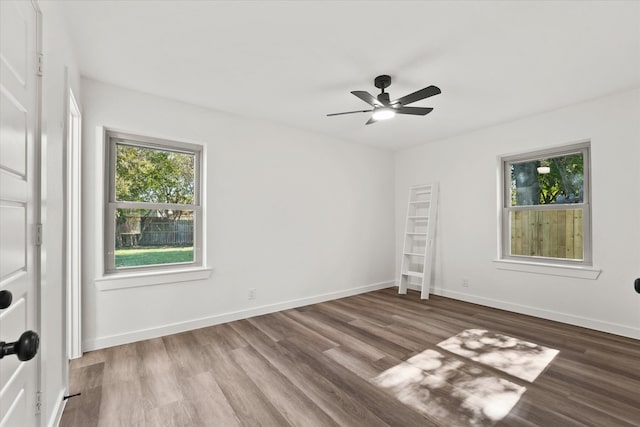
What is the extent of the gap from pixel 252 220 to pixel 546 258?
373cm

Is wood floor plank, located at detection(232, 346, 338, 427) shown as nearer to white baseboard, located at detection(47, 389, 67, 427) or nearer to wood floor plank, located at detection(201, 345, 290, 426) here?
wood floor plank, located at detection(201, 345, 290, 426)

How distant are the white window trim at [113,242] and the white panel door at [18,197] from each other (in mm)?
1640

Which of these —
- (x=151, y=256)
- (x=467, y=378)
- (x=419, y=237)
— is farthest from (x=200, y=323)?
(x=419, y=237)

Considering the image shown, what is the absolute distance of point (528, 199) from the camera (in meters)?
3.87

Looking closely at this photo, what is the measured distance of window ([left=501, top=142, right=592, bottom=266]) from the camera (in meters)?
3.41

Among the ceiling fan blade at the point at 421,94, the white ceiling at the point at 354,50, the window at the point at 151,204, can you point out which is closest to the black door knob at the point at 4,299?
the white ceiling at the point at 354,50

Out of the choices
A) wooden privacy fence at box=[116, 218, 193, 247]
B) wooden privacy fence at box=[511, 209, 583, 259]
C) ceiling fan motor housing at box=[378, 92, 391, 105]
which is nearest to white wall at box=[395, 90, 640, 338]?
wooden privacy fence at box=[511, 209, 583, 259]

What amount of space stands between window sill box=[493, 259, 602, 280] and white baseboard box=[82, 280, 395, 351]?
2.14m

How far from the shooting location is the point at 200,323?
128 inches

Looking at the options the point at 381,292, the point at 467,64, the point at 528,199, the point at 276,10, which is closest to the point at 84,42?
the point at 276,10

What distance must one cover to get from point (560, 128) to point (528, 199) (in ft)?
3.04

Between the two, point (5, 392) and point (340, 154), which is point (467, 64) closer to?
point (340, 154)

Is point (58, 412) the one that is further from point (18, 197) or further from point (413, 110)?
point (413, 110)

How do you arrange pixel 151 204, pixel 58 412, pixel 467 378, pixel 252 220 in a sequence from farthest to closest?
pixel 252 220 → pixel 151 204 → pixel 467 378 → pixel 58 412
